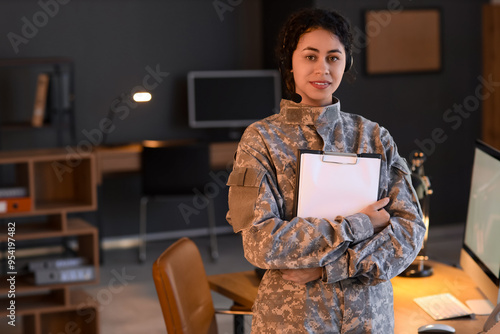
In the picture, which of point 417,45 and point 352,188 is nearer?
point 352,188

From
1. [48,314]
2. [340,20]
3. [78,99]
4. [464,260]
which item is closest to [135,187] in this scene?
[78,99]

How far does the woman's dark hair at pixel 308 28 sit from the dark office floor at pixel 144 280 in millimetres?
1750

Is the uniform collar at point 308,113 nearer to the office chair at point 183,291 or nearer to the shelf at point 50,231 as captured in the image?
the office chair at point 183,291

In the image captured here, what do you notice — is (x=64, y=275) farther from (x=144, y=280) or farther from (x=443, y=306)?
(x=443, y=306)

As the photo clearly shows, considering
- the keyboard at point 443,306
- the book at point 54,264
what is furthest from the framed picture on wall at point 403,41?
the keyboard at point 443,306

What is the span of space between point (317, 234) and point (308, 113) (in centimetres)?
31

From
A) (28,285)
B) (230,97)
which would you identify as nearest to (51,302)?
(28,285)

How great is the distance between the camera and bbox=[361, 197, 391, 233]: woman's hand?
1636 mm

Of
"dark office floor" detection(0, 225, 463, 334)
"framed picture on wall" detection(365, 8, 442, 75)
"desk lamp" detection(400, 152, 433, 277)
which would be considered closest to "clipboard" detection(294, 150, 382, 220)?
"desk lamp" detection(400, 152, 433, 277)

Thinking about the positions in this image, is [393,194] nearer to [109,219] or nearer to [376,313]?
[376,313]

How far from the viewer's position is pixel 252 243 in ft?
5.32

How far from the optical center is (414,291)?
2.23m

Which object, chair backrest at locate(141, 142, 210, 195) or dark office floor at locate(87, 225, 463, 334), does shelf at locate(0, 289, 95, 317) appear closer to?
dark office floor at locate(87, 225, 463, 334)

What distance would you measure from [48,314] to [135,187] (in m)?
2.66
